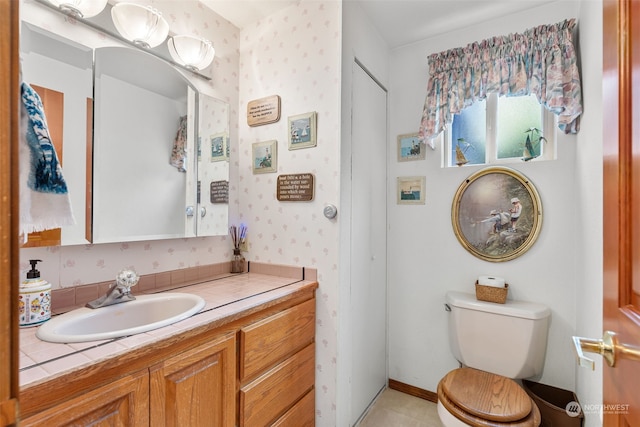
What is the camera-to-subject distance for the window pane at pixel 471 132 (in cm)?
197

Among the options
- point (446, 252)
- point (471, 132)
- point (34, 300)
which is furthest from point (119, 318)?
point (471, 132)

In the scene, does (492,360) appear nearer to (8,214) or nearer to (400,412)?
(400,412)

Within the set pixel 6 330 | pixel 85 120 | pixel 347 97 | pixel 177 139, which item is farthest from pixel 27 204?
pixel 347 97

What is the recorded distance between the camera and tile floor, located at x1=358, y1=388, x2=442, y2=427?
1.82m

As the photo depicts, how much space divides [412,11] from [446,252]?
1.52 metres

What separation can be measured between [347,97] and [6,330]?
1.61 m

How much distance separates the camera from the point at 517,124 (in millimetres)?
1887

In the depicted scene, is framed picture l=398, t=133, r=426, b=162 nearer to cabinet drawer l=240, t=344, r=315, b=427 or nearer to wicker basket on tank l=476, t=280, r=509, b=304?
wicker basket on tank l=476, t=280, r=509, b=304

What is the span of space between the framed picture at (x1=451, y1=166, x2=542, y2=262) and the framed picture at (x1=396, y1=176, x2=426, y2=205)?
9.0 inches

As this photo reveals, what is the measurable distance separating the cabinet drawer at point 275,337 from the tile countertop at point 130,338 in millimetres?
105

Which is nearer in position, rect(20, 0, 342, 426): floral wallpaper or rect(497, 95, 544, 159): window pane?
rect(20, 0, 342, 426): floral wallpaper

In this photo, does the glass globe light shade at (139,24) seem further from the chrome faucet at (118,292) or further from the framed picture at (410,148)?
the framed picture at (410,148)

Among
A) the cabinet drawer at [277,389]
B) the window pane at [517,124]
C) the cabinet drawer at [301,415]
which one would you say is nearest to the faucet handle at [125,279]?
the cabinet drawer at [277,389]

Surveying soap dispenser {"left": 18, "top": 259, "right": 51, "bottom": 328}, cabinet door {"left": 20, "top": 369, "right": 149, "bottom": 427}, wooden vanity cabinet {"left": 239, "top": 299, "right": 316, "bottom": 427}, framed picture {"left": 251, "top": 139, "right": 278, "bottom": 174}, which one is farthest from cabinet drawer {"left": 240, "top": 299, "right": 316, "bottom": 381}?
framed picture {"left": 251, "top": 139, "right": 278, "bottom": 174}
